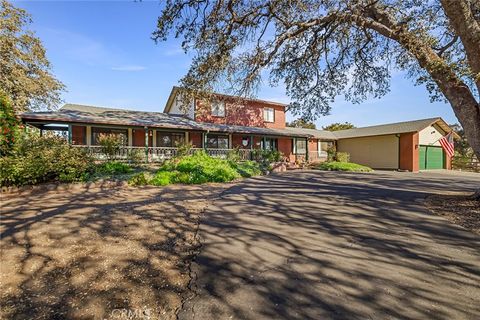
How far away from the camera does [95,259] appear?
3.37 meters

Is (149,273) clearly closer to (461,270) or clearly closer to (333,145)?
(461,270)

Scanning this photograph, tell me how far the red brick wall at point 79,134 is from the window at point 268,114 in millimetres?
14610

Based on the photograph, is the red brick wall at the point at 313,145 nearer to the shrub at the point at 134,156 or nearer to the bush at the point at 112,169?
the shrub at the point at 134,156

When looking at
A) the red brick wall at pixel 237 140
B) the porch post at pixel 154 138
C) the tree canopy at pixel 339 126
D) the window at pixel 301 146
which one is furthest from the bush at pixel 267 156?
the tree canopy at pixel 339 126

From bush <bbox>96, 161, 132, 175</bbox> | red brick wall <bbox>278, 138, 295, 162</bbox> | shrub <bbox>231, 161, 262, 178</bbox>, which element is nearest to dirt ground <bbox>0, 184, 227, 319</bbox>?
bush <bbox>96, 161, 132, 175</bbox>

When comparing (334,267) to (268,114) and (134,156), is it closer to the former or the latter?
(134,156)

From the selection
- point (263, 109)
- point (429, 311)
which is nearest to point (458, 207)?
point (429, 311)

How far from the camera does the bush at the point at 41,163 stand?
8461 millimetres

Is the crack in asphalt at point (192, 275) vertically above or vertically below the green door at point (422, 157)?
below

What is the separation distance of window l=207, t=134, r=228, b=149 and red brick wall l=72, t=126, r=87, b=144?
8.68 meters

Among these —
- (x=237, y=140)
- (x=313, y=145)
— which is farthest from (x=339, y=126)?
(x=237, y=140)

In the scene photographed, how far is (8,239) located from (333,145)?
28.4 meters

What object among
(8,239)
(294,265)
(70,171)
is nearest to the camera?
(294,265)

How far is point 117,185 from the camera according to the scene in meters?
9.78
